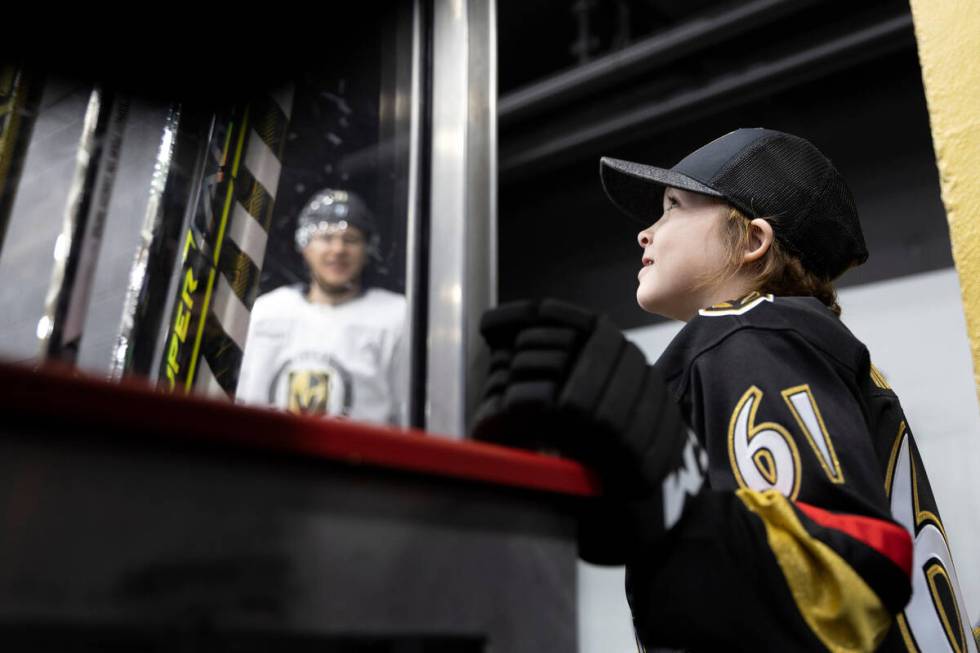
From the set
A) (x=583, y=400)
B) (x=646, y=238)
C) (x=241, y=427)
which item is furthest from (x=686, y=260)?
(x=241, y=427)

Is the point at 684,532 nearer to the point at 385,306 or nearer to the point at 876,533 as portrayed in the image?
the point at 876,533

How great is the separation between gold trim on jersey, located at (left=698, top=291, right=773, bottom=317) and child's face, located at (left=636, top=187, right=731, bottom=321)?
8 centimetres

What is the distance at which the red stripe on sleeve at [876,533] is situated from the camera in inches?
22.2

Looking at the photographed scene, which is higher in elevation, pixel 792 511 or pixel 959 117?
pixel 959 117

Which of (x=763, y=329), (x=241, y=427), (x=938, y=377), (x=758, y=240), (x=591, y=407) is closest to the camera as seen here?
(x=241, y=427)

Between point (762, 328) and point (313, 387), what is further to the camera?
point (762, 328)

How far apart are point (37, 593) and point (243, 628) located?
0.07 meters

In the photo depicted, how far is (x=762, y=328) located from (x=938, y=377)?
4.50ft

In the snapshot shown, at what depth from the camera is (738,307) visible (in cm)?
79

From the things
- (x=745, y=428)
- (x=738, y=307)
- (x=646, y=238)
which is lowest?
(x=745, y=428)

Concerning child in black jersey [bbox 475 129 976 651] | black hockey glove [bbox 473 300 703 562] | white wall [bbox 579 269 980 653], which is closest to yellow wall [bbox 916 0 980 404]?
child in black jersey [bbox 475 129 976 651]

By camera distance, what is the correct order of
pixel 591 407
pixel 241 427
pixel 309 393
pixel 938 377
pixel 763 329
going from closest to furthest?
1. pixel 241 427
2. pixel 591 407
3. pixel 309 393
4. pixel 763 329
5. pixel 938 377

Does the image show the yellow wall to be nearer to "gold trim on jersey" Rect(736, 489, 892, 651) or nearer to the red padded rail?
"gold trim on jersey" Rect(736, 489, 892, 651)

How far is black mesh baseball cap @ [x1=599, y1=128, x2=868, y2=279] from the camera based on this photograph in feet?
2.96
